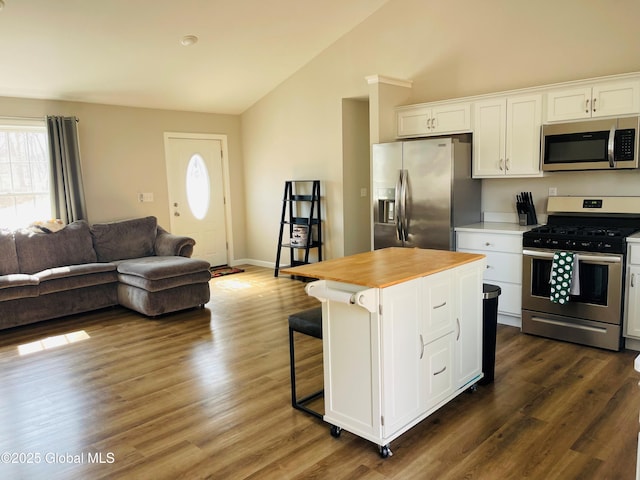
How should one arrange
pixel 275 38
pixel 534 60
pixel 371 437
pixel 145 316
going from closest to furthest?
pixel 371 437 < pixel 534 60 < pixel 145 316 < pixel 275 38

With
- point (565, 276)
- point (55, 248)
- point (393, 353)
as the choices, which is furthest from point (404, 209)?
point (55, 248)

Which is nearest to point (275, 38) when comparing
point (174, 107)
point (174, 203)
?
point (174, 107)

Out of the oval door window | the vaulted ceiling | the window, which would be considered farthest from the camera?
the oval door window

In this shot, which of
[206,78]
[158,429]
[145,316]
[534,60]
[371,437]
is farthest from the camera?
[206,78]

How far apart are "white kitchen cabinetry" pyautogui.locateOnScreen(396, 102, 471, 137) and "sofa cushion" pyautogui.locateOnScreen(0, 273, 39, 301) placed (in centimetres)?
409

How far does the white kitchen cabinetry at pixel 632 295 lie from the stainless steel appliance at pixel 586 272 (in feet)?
0.16

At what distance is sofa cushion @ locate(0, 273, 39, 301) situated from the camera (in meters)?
4.71

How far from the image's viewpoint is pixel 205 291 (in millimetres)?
5414

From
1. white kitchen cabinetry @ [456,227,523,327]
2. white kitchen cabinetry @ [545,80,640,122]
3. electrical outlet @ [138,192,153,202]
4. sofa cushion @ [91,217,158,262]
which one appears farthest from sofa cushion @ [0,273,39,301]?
white kitchen cabinetry @ [545,80,640,122]

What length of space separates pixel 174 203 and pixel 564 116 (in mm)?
5058

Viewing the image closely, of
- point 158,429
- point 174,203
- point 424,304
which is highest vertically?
point 174,203

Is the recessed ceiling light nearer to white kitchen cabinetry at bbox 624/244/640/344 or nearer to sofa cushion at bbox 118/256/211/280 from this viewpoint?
sofa cushion at bbox 118/256/211/280

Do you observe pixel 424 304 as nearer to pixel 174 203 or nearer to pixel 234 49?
pixel 234 49

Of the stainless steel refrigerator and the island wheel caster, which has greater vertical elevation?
the stainless steel refrigerator
